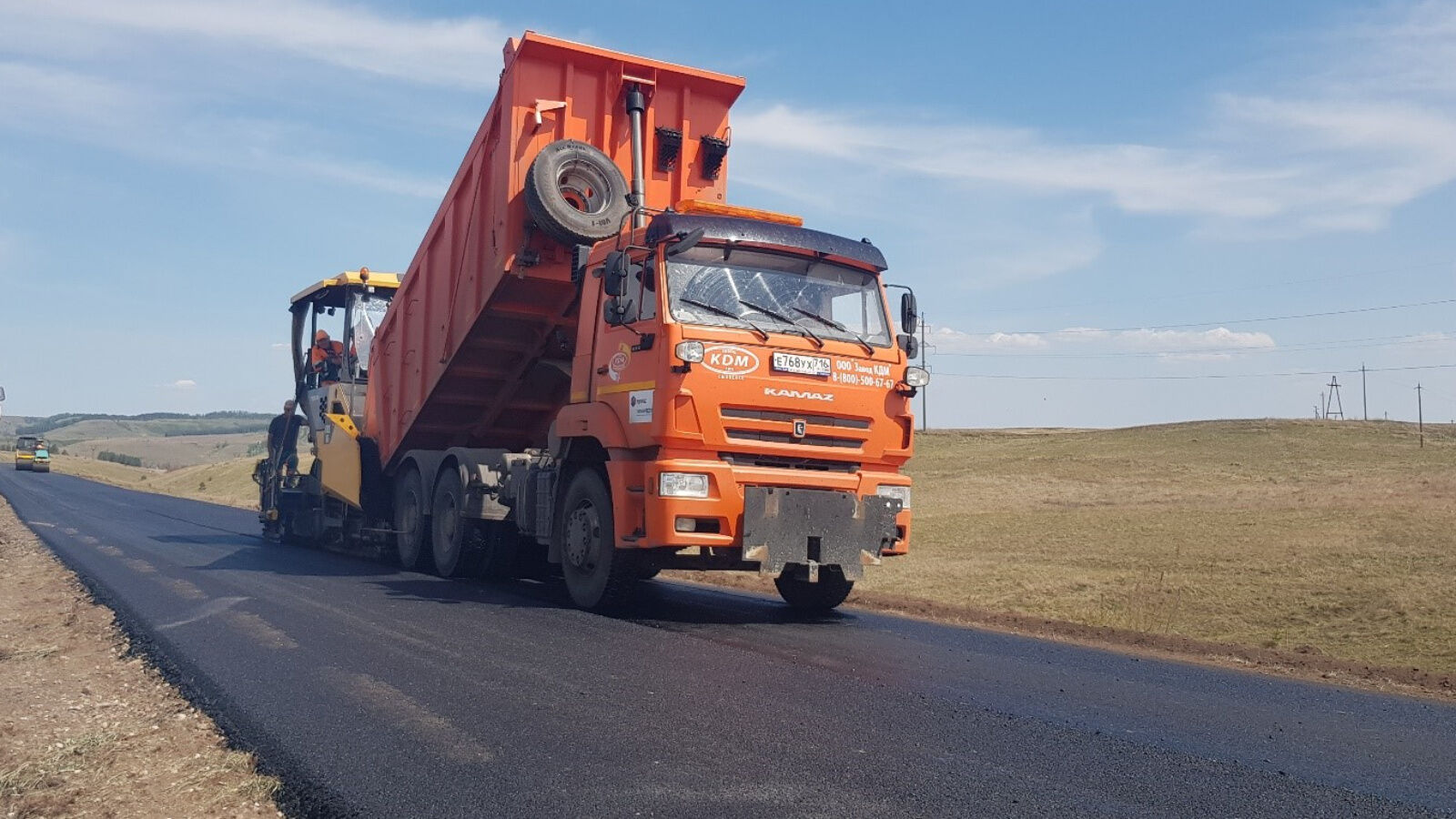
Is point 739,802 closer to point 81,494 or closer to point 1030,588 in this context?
point 1030,588

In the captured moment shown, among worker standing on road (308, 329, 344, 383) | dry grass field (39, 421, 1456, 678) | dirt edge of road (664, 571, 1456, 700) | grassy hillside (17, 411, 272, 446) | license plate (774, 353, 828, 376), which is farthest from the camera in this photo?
grassy hillside (17, 411, 272, 446)

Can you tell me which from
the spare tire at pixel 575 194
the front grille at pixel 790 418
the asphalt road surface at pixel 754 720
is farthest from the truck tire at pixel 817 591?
the spare tire at pixel 575 194

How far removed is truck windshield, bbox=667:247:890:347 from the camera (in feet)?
28.4

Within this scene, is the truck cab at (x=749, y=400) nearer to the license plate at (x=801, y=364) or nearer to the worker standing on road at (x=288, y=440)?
the license plate at (x=801, y=364)

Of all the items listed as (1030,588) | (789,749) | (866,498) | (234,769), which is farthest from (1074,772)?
(1030,588)

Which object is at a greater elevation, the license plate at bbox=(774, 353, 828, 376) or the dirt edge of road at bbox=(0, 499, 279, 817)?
the license plate at bbox=(774, 353, 828, 376)

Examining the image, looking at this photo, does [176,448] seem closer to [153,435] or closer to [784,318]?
[153,435]

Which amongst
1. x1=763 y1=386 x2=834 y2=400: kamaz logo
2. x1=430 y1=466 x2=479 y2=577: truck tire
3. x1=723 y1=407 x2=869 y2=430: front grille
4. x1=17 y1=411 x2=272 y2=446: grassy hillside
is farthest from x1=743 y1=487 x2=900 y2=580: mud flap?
x1=17 y1=411 x2=272 y2=446: grassy hillside

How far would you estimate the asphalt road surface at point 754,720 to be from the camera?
14.1 ft

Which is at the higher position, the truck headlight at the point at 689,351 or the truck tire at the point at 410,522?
the truck headlight at the point at 689,351

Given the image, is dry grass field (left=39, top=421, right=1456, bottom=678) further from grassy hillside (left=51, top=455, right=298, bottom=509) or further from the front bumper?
grassy hillside (left=51, top=455, right=298, bottom=509)

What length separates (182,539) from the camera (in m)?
17.9

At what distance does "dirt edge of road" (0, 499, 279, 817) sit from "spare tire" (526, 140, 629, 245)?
4.56 meters

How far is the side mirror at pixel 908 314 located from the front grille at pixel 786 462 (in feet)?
3.99
